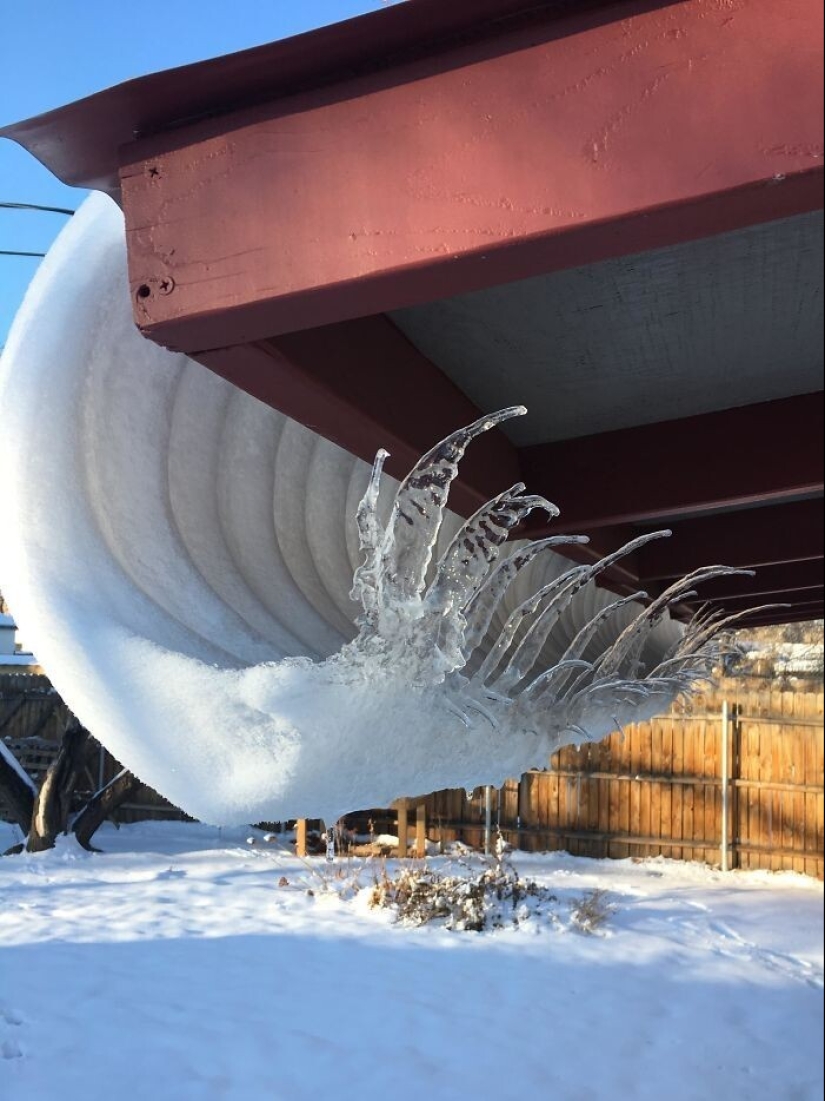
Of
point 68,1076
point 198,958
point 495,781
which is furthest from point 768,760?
point 495,781

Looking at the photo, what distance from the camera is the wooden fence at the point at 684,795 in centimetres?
848

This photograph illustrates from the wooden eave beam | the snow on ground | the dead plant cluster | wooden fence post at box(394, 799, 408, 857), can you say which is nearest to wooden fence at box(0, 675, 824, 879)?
wooden fence post at box(394, 799, 408, 857)

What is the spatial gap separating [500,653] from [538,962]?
5100 mm

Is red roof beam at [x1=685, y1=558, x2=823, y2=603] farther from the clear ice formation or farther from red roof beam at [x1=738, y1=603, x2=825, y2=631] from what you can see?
the clear ice formation

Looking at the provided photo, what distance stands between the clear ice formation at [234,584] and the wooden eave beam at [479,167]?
250mm

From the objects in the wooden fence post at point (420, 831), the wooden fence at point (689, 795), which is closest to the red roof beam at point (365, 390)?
the wooden fence post at point (420, 831)

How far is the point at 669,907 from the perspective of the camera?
7281 mm

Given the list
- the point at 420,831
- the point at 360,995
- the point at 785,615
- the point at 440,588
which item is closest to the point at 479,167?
the point at 440,588

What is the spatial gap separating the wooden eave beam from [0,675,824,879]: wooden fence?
780 centimetres

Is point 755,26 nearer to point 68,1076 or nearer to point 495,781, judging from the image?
point 495,781

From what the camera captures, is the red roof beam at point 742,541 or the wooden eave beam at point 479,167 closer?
the wooden eave beam at point 479,167

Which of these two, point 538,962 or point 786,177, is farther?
point 538,962

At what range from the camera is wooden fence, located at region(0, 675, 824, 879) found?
27.8 ft

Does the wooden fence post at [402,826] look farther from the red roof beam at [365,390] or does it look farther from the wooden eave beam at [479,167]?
the wooden eave beam at [479,167]
